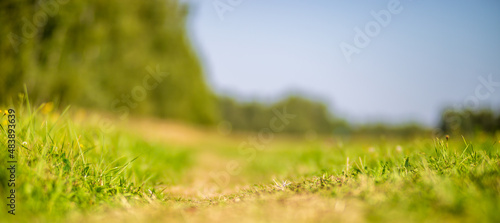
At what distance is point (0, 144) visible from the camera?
7.89 ft

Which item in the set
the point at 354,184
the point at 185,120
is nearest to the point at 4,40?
the point at 354,184

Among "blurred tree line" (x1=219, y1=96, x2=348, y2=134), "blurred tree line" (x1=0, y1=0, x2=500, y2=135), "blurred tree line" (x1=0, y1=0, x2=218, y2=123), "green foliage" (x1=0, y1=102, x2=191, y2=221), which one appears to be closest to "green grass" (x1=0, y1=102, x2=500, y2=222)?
"green foliage" (x1=0, y1=102, x2=191, y2=221)

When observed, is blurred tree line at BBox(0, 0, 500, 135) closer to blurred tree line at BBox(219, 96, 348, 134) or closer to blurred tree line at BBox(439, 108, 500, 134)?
blurred tree line at BBox(439, 108, 500, 134)

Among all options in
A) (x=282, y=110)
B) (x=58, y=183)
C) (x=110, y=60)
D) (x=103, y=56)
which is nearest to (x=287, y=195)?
(x=58, y=183)

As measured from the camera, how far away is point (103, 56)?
52.7ft

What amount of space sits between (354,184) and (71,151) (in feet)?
7.48

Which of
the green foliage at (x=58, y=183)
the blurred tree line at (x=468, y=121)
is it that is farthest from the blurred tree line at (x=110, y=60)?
the green foliage at (x=58, y=183)

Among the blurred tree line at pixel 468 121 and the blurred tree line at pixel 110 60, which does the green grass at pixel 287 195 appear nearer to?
the blurred tree line at pixel 468 121

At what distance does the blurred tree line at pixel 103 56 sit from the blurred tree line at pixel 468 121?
239 inches

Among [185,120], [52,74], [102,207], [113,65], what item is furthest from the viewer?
[185,120]

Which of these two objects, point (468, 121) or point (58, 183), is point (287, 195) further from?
point (468, 121)

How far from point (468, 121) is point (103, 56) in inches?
632

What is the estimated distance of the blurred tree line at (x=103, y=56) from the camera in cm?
649

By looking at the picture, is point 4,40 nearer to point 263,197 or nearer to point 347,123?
point 263,197
